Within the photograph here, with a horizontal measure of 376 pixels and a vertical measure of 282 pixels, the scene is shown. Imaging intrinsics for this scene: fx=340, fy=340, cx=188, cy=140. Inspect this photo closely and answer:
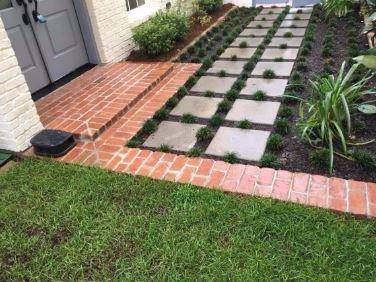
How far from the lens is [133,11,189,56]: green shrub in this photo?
4773 millimetres

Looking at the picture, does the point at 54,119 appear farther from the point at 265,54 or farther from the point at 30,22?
the point at 265,54

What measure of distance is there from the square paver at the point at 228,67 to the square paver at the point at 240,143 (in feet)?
4.87

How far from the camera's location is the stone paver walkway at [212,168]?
2.22m

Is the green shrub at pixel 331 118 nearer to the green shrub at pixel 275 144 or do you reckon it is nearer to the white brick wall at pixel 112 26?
the green shrub at pixel 275 144

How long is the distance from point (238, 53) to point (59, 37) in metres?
2.43

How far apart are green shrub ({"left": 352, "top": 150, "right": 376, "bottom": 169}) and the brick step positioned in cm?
218

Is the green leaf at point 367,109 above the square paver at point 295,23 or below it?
above

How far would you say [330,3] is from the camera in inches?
229

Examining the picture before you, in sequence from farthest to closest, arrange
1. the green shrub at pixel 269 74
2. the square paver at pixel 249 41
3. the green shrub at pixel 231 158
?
1. the square paver at pixel 249 41
2. the green shrub at pixel 269 74
3. the green shrub at pixel 231 158

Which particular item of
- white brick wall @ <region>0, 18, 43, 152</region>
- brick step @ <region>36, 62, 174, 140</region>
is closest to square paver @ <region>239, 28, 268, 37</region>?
brick step @ <region>36, 62, 174, 140</region>

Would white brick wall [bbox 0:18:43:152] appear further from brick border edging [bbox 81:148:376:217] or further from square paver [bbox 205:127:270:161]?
square paver [bbox 205:127:270:161]

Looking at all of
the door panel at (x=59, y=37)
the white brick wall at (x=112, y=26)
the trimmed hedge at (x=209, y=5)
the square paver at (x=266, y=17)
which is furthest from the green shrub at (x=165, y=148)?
the trimmed hedge at (x=209, y=5)

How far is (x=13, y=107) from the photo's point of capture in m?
2.89

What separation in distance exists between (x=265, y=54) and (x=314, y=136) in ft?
7.51
